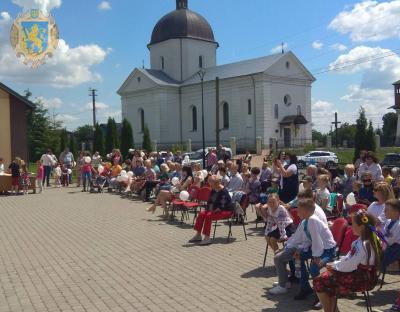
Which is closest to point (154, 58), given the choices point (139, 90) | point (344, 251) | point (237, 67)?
point (139, 90)

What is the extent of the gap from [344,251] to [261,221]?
5.80m

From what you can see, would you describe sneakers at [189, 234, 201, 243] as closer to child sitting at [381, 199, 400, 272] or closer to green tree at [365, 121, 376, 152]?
child sitting at [381, 199, 400, 272]

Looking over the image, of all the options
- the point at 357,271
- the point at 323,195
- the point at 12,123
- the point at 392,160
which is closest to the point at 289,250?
the point at 357,271

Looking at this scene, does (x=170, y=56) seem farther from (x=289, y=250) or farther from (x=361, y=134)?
(x=289, y=250)

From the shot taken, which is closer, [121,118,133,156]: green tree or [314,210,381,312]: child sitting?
[314,210,381,312]: child sitting

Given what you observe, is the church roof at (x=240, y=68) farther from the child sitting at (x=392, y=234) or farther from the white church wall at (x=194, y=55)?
the child sitting at (x=392, y=234)

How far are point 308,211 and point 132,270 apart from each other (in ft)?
10.3

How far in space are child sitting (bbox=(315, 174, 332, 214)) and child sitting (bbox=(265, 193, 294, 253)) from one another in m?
1.88

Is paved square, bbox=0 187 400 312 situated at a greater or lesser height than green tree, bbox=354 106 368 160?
lesser

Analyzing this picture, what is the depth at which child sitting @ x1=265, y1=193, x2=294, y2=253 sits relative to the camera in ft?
25.1

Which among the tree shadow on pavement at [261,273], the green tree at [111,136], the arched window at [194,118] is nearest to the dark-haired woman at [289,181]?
the tree shadow on pavement at [261,273]

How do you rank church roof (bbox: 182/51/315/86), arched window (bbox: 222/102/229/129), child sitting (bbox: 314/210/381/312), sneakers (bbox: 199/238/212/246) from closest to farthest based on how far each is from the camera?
child sitting (bbox: 314/210/381/312), sneakers (bbox: 199/238/212/246), church roof (bbox: 182/51/315/86), arched window (bbox: 222/102/229/129)

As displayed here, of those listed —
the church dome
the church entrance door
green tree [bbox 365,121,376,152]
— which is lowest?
green tree [bbox 365,121,376,152]

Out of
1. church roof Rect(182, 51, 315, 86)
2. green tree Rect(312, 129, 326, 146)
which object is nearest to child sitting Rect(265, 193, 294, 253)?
church roof Rect(182, 51, 315, 86)
